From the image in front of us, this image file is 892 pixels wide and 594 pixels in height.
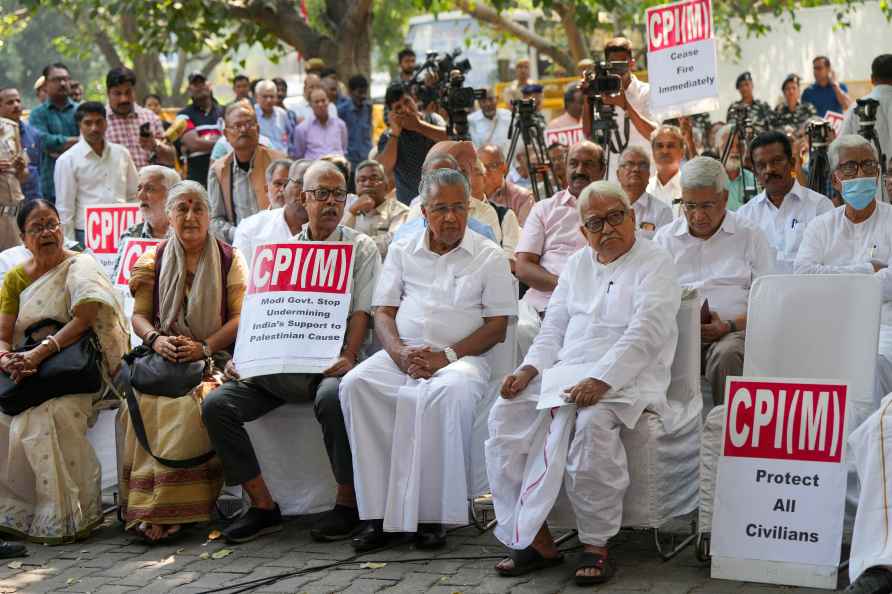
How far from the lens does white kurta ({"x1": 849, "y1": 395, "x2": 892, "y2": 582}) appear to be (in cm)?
537

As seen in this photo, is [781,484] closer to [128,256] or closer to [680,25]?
[128,256]

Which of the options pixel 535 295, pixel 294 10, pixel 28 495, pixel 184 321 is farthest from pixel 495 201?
pixel 294 10

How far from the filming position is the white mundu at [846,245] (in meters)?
7.29

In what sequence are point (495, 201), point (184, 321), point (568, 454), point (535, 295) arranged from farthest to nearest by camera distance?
point (495, 201) < point (535, 295) < point (184, 321) < point (568, 454)

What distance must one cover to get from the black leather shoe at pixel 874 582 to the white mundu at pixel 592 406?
110cm

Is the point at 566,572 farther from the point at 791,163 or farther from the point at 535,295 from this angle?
the point at 791,163

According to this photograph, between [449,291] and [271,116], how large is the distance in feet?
26.1

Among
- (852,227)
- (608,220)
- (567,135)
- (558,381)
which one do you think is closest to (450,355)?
(558,381)

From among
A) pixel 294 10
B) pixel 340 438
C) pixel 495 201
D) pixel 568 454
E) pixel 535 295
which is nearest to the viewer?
pixel 568 454

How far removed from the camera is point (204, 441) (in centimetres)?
734

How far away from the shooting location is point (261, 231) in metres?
8.42

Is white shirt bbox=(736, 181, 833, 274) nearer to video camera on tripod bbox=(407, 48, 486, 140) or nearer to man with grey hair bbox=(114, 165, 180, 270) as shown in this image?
video camera on tripod bbox=(407, 48, 486, 140)

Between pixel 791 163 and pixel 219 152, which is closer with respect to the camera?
pixel 791 163

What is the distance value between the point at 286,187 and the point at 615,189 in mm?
2622
